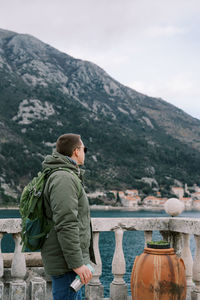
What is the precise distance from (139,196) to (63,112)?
40.4m

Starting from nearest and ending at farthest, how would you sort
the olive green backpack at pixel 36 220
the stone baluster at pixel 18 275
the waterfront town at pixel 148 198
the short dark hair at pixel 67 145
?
the olive green backpack at pixel 36 220 < the short dark hair at pixel 67 145 < the stone baluster at pixel 18 275 < the waterfront town at pixel 148 198

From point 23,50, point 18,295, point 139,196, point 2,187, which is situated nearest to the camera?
point 18,295

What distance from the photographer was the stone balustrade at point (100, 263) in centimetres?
395

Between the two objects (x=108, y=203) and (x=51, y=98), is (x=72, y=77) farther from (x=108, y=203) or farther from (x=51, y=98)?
(x=108, y=203)

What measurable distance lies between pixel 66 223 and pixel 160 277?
1.71 metres

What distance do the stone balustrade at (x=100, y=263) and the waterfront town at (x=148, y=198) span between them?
105463 mm

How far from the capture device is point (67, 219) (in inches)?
97.3

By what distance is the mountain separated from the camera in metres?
117

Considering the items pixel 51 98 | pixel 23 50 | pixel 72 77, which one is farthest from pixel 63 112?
pixel 23 50

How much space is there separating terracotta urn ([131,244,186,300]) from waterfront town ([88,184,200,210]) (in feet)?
348

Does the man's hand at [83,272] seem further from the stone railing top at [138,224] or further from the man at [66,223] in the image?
the stone railing top at [138,224]

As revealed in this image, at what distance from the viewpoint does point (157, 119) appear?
165625 mm

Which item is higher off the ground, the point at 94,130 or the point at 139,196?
the point at 94,130

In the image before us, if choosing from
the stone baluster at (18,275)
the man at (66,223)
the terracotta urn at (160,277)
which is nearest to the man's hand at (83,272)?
the man at (66,223)
